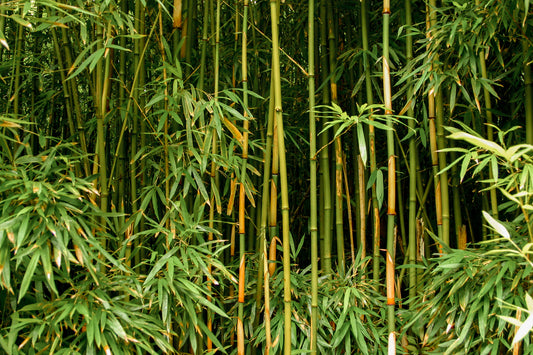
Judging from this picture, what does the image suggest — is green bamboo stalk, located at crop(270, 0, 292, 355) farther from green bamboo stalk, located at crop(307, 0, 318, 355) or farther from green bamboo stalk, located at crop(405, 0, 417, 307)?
green bamboo stalk, located at crop(405, 0, 417, 307)

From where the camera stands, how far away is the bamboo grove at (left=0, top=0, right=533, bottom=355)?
1.58 m

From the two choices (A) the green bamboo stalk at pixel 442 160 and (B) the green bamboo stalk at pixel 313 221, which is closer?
(B) the green bamboo stalk at pixel 313 221

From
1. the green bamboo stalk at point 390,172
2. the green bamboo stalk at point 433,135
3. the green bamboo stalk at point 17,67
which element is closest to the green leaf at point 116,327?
the green bamboo stalk at point 390,172

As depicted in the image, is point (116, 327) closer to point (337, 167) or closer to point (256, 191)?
point (256, 191)

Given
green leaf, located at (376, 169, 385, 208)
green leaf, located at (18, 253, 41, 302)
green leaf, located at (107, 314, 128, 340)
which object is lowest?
green leaf, located at (107, 314, 128, 340)

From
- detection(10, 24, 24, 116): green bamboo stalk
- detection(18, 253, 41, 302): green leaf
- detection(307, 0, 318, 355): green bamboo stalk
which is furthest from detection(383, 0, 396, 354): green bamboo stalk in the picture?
detection(10, 24, 24, 116): green bamboo stalk

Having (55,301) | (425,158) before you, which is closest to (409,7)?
(425,158)

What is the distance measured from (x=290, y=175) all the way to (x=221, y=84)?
2.13 ft

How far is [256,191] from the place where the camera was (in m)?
2.11

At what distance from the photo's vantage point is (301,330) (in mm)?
1980

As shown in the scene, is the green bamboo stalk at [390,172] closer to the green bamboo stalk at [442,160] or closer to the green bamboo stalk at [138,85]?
the green bamboo stalk at [442,160]

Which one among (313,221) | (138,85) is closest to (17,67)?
(138,85)

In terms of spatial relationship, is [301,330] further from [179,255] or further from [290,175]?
[290,175]

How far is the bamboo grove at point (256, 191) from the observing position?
1584 millimetres
